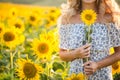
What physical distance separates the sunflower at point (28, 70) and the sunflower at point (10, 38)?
1316 millimetres

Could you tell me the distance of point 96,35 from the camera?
4.08 metres

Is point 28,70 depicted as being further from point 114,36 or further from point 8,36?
point 8,36

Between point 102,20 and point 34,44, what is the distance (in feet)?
2.54

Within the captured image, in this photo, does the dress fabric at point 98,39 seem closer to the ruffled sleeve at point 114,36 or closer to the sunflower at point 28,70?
the ruffled sleeve at point 114,36

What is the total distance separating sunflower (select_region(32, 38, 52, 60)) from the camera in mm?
4680

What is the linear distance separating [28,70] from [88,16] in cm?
58

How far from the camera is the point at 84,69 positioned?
12.7ft

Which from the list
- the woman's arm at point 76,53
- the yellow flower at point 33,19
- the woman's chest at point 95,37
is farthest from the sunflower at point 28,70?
the yellow flower at point 33,19

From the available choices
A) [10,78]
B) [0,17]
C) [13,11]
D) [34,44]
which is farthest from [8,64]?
[0,17]

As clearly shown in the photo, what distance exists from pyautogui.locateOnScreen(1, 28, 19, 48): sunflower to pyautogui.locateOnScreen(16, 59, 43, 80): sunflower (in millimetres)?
1316

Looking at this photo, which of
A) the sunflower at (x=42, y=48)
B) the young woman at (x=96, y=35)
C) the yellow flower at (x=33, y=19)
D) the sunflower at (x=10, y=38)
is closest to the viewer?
the young woman at (x=96, y=35)

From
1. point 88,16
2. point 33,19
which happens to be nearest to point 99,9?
point 88,16

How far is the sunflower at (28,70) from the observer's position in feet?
13.5

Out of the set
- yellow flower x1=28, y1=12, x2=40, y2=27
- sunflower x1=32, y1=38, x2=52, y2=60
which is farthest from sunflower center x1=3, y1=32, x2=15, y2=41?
yellow flower x1=28, y1=12, x2=40, y2=27
